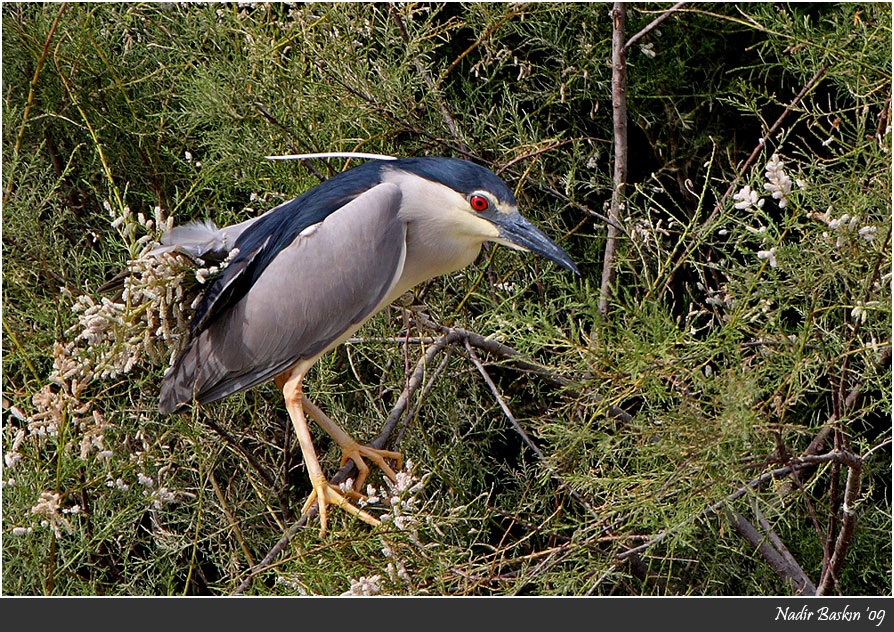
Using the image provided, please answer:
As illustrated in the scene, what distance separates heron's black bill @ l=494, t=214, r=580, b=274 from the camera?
1.53 m

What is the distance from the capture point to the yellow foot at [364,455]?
1.65 metres

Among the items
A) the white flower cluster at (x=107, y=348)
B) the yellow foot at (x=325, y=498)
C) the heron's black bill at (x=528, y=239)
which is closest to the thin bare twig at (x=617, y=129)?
the heron's black bill at (x=528, y=239)

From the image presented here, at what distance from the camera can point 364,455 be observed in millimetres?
1688

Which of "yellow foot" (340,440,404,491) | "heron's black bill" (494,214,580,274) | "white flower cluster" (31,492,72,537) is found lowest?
"yellow foot" (340,440,404,491)

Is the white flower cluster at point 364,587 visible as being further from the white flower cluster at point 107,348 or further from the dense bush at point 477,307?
the white flower cluster at point 107,348

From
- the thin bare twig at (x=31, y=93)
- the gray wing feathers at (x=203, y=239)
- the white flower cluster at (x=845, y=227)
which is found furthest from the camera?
the thin bare twig at (x=31, y=93)

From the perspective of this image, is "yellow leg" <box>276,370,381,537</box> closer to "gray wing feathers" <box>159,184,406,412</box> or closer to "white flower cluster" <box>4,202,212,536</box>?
"gray wing feathers" <box>159,184,406,412</box>

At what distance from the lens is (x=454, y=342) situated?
1638mm

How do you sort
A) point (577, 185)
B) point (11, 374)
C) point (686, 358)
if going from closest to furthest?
point (686, 358), point (11, 374), point (577, 185)

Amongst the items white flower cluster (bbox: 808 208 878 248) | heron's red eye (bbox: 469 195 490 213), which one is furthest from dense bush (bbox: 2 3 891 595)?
Result: heron's red eye (bbox: 469 195 490 213)

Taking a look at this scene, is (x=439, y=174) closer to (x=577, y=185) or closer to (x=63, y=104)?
(x=577, y=185)

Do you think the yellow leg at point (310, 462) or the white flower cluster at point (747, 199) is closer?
the white flower cluster at point (747, 199)
